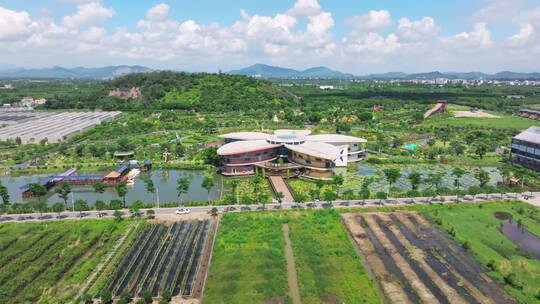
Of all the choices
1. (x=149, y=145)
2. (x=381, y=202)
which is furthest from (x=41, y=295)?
(x=149, y=145)

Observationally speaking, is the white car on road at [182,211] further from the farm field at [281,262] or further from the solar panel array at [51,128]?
the solar panel array at [51,128]

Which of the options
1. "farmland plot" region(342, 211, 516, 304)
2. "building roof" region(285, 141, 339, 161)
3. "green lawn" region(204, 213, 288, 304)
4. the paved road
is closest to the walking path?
the paved road

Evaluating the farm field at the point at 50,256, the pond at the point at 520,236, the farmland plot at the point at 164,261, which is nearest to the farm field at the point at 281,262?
the farmland plot at the point at 164,261

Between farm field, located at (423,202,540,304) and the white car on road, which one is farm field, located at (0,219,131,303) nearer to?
the white car on road

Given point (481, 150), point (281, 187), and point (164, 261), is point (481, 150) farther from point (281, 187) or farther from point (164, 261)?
point (164, 261)

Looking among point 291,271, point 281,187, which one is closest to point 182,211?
point 281,187
